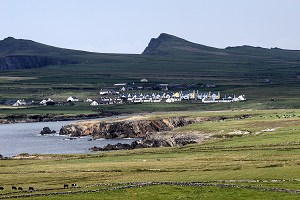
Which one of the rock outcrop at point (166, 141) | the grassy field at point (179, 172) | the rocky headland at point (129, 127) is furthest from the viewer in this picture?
the rocky headland at point (129, 127)

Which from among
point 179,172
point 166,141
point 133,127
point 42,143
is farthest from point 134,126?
point 179,172

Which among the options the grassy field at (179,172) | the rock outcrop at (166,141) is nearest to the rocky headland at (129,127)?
the rock outcrop at (166,141)

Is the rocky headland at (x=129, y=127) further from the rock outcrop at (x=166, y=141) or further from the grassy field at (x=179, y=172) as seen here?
the grassy field at (x=179, y=172)

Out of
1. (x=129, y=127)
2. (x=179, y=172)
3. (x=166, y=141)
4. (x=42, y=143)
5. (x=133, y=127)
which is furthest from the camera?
(x=129, y=127)

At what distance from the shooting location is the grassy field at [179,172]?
217ft

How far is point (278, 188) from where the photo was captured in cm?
6462

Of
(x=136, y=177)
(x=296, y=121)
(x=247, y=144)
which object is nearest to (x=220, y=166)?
(x=136, y=177)

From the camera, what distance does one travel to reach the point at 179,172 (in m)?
81.7

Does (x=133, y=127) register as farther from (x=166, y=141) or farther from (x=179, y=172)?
(x=179, y=172)

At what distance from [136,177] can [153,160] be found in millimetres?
19401

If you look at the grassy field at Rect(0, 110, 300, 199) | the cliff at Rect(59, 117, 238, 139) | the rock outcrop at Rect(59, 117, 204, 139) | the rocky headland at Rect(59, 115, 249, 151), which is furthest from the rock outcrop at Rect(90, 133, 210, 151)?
the cliff at Rect(59, 117, 238, 139)

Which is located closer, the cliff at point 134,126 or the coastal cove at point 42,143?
the coastal cove at point 42,143

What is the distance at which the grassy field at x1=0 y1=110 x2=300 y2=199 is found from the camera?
6612cm

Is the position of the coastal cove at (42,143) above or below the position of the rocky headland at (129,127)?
below
